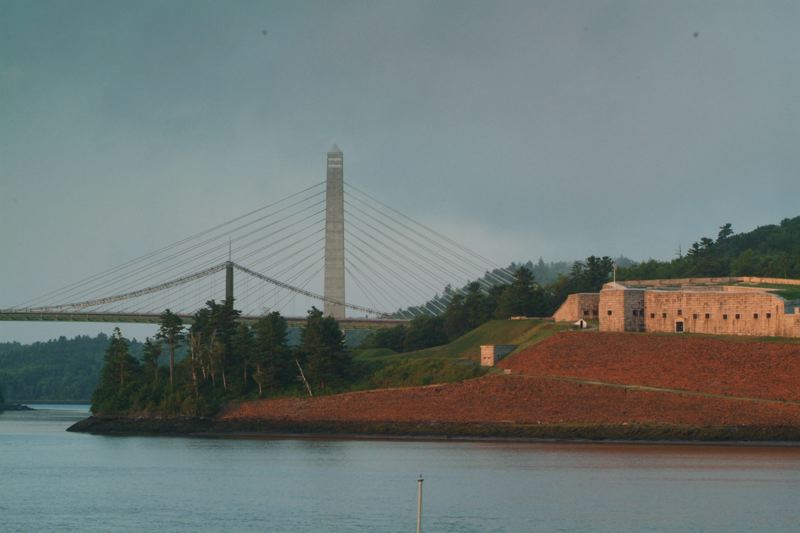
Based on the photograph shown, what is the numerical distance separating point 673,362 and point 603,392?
4.76m

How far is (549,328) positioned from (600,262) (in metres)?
18.6

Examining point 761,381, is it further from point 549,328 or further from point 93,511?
point 93,511

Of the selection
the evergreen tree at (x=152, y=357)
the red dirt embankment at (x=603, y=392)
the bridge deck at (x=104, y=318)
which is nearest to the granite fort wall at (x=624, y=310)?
the red dirt embankment at (x=603, y=392)

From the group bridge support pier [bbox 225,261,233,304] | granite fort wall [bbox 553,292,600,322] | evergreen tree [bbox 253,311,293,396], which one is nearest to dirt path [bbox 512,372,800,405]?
granite fort wall [bbox 553,292,600,322]

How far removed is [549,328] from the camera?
80375 mm

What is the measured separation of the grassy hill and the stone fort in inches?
162

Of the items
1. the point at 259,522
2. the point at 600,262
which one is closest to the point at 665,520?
the point at 259,522

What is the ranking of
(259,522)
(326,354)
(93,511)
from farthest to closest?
(326,354) → (93,511) → (259,522)

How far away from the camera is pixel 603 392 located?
67.3 m

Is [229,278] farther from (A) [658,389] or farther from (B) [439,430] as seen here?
(A) [658,389]

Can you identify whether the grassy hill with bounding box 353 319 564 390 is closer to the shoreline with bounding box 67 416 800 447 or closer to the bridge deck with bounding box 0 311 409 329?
the shoreline with bounding box 67 416 800 447

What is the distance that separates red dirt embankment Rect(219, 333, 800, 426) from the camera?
64.0m

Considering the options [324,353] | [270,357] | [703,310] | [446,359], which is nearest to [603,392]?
[703,310]

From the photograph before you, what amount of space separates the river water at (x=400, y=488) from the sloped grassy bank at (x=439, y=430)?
169 centimetres
